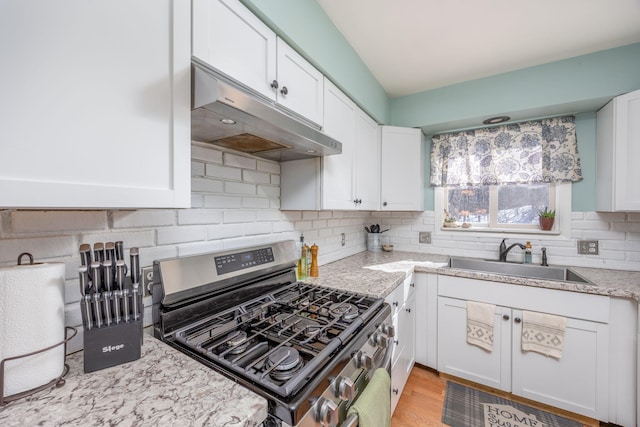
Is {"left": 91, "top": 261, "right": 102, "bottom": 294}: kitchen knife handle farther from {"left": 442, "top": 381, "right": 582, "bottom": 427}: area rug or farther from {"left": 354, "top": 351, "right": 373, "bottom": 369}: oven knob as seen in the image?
{"left": 442, "top": 381, "right": 582, "bottom": 427}: area rug

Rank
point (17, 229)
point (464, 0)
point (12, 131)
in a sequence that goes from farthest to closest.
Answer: point (464, 0) → point (17, 229) → point (12, 131)

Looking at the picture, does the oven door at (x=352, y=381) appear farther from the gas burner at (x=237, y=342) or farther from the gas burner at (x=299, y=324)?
the gas burner at (x=237, y=342)

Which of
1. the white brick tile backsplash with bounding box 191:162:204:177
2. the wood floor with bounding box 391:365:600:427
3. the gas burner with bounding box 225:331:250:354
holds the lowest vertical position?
the wood floor with bounding box 391:365:600:427

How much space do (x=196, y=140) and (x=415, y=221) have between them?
7.58 feet

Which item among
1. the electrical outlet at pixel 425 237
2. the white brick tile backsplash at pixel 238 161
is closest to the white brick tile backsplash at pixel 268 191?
the white brick tile backsplash at pixel 238 161

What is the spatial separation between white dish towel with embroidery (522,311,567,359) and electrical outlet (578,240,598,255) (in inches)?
33.0

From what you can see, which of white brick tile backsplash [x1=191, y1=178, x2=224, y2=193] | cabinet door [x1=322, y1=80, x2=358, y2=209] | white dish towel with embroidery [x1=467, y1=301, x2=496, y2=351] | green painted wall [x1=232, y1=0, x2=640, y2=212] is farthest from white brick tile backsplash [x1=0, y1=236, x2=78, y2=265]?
white dish towel with embroidery [x1=467, y1=301, x2=496, y2=351]

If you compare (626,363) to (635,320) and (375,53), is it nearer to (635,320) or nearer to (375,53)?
(635,320)

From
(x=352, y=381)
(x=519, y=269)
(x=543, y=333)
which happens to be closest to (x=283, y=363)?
(x=352, y=381)

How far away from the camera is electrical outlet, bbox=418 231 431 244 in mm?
2766

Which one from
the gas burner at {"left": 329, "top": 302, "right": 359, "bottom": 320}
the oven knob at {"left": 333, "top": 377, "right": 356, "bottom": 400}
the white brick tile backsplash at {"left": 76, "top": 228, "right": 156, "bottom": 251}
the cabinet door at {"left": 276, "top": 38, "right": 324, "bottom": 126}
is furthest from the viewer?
the cabinet door at {"left": 276, "top": 38, "right": 324, "bottom": 126}

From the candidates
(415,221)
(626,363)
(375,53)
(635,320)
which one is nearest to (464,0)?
(375,53)

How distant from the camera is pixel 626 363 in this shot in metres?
1.55

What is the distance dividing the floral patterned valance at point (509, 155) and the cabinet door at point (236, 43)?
2.11m
